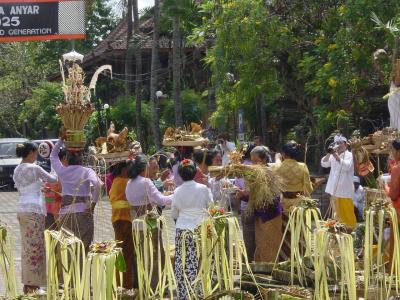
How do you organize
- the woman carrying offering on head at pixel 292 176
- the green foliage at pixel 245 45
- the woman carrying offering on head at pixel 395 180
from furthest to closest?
the green foliage at pixel 245 45 → the woman carrying offering on head at pixel 292 176 → the woman carrying offering on head at pixel 395 180

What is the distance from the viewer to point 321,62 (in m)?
15.3

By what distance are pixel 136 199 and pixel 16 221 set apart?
28.9ft

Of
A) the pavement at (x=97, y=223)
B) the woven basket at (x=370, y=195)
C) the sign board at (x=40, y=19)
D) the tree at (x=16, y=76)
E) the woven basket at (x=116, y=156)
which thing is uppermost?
the tree at (x=16, y=76)

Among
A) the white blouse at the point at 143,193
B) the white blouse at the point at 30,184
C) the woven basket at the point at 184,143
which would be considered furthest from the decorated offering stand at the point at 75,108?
the woven basket at the point at 184,143

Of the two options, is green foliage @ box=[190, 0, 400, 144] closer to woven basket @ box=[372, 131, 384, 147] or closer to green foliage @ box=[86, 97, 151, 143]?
woven basket @ box=[372, 131, 384, 147]

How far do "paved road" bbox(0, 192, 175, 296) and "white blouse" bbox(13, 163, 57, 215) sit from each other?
62 cm

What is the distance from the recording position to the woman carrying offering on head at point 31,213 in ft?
28.0

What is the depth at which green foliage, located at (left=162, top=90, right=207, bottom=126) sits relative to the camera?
2575cm

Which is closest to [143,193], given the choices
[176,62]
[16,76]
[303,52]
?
[303,52]

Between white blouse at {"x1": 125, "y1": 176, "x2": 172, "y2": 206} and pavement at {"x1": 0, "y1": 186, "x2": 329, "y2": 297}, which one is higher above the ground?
white blouse at {"x1": 125, "y1": 176, "x2": 172, "y2": 206}

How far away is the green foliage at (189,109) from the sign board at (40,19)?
13868 millimetres

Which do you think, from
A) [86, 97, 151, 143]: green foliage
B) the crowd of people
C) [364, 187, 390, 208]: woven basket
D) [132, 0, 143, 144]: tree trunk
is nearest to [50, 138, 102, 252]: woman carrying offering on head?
the crowd of people

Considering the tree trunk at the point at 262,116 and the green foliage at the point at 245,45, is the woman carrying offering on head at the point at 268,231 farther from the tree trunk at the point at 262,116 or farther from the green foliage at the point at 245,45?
the tree trunk at the point at 262,116

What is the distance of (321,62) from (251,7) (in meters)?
1.89
